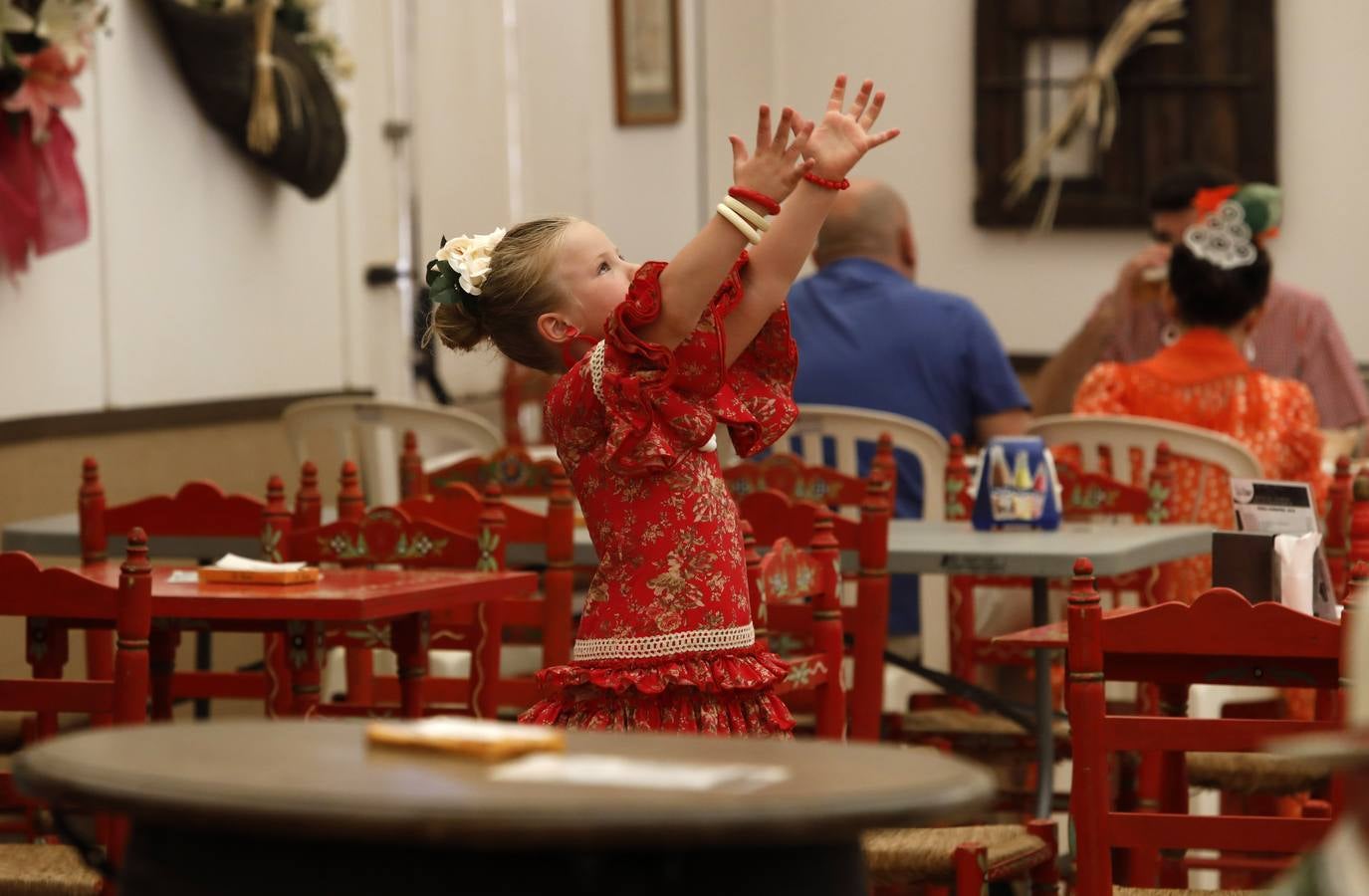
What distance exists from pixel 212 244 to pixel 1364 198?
390cm

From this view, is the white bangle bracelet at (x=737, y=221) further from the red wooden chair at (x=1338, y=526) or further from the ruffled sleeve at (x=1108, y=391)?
the ruffled sleeve at (x=1108, y=391)

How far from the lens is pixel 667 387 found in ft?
7.70

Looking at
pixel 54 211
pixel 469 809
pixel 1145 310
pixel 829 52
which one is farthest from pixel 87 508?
pixel 829 52

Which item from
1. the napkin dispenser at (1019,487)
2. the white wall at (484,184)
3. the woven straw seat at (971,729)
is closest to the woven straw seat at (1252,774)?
the woven straw seat at (971,729)

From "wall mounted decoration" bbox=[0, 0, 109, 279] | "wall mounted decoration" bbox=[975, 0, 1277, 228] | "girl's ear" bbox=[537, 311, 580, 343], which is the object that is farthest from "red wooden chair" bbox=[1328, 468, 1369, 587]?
"wall mounted decoration" bbox=[975, 0, 1277, 228]

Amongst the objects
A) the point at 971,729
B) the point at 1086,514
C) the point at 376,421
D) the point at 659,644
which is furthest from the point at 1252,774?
the point at 376,421

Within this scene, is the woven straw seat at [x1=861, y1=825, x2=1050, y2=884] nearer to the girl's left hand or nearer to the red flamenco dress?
the red flamenco dress

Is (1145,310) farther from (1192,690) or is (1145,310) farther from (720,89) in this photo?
(720,89)

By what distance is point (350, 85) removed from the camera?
21.1 ft

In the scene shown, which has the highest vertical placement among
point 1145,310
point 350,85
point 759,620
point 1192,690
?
point 350,85

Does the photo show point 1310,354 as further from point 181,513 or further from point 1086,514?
point 181,513

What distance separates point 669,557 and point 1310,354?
3.67 metres

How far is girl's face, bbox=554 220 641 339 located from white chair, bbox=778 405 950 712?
1883 mm

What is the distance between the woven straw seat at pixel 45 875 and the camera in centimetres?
254
